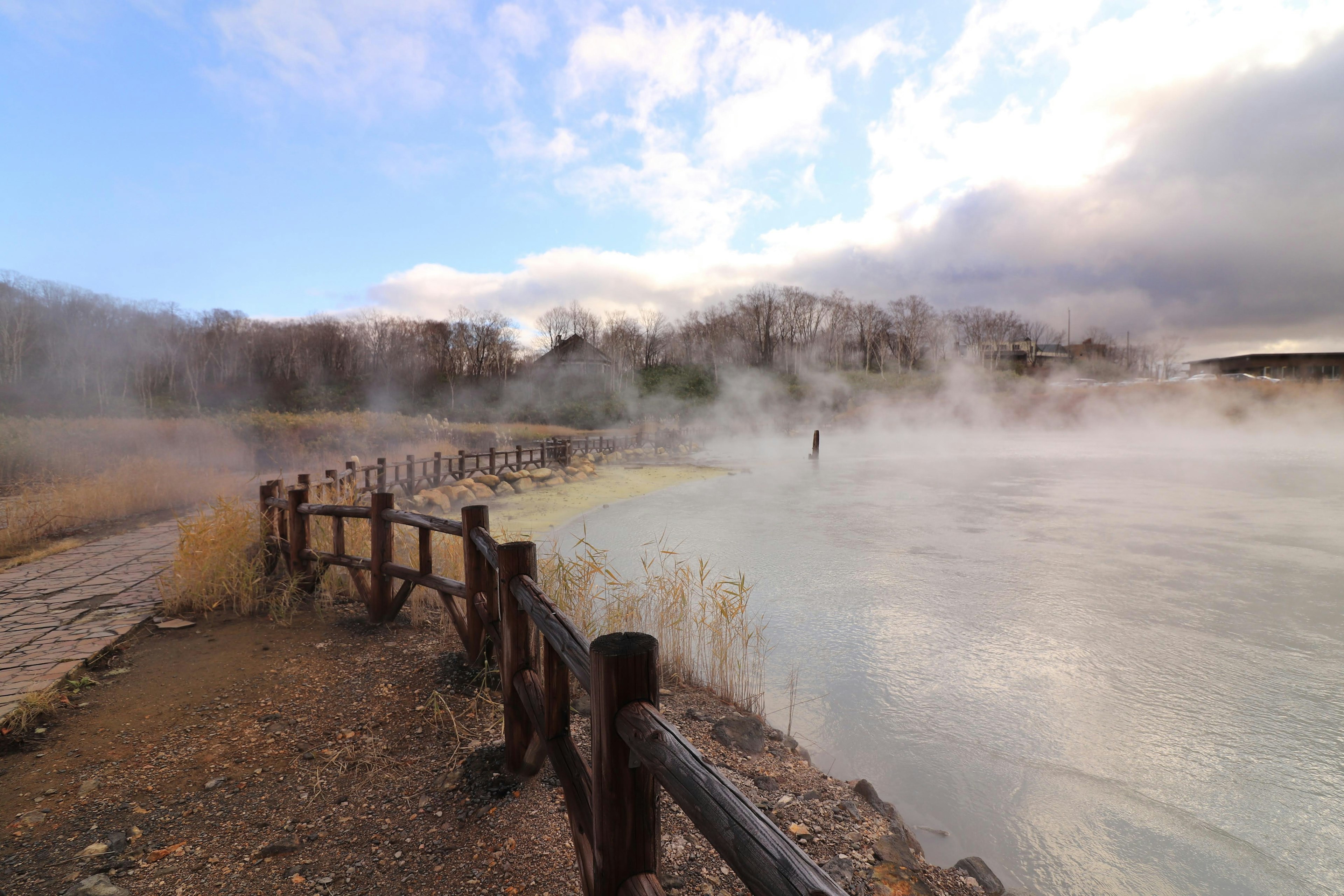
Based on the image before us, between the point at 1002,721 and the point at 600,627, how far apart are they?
3.20 meters

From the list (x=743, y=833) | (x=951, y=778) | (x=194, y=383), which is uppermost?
(x=194, y=383)

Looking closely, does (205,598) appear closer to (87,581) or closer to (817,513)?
(87,581)

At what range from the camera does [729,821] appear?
115cm

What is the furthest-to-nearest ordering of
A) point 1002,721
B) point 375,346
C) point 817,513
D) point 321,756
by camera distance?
point 375,346 < point 817,513 < point 1002,721 < point 321,756

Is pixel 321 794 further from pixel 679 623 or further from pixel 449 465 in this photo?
pixel 449 465

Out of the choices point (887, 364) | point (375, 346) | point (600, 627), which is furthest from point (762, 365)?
point (600, 627)

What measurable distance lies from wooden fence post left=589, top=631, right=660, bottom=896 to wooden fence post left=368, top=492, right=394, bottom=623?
353 cm

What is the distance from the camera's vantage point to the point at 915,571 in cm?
859

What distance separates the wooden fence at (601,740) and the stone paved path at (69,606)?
2187 millimetres

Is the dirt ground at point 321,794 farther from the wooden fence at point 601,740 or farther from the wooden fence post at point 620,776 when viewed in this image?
the wooden fence post at point 620,776

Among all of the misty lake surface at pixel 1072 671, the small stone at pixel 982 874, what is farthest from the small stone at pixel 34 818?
the small stone at pixel 982 874

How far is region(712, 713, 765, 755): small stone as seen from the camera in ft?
12.2

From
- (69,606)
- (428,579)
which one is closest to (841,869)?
(428,579)

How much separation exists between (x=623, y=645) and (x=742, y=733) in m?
2.75
